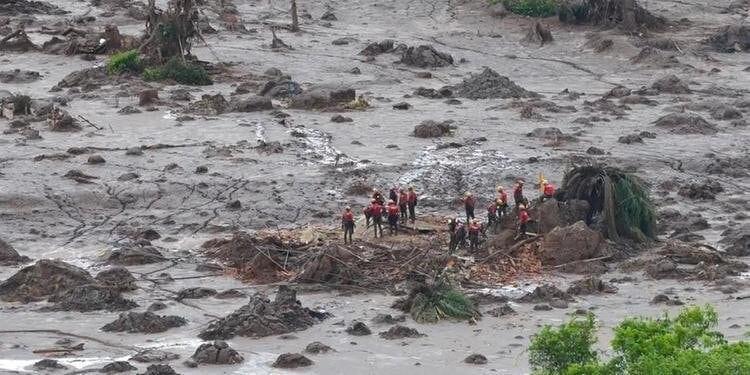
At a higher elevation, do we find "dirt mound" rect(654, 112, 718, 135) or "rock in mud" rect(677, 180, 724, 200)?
"rock in mud" rect(677, 180, 724, 200)

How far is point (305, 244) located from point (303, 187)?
16.2ft

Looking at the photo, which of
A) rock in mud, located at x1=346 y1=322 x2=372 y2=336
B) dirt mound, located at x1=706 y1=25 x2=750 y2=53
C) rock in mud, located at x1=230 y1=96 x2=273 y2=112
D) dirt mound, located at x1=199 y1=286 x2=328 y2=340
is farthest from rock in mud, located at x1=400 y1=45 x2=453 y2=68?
rock in mud, located at x1=346 y1=322 x2=372 y2=336

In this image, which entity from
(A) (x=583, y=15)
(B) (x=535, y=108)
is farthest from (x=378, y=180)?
(A) (x=583, y=15)

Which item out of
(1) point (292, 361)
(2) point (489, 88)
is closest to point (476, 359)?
(1) point (292, 361)

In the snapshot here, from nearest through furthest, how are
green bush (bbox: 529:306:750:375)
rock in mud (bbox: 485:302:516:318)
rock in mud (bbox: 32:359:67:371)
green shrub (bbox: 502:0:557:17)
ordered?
1. green bush (bbox: 529:306:750:375)
2. rock in mud (bbox: 32:359:67:371)
3. rock in mud (bbox: 485:302:516:318)
4. green shrub (bbox: 502:0:557:17)

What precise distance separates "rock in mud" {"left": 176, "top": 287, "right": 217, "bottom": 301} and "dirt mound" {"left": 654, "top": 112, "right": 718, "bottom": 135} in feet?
50.9

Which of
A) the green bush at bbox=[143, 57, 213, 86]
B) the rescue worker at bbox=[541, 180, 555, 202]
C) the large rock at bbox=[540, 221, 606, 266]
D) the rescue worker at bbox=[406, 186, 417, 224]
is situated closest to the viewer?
the large rock at bbox=[540, 221, 606, 266]

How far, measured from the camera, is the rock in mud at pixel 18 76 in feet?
140

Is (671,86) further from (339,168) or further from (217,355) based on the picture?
(217,355)

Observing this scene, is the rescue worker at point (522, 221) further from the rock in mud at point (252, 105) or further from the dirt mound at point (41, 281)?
the rock in mud at point (252, 105)

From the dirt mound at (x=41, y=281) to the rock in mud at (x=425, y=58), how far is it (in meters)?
22.9

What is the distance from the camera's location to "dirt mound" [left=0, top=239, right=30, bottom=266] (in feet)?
87.0

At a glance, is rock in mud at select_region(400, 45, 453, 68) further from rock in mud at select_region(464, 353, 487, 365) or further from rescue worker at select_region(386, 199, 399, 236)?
rock in mud at select_region(464, 353, 487, 365)

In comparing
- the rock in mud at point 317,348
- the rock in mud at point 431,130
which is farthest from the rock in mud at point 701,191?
the rock in mud at point 317,348
